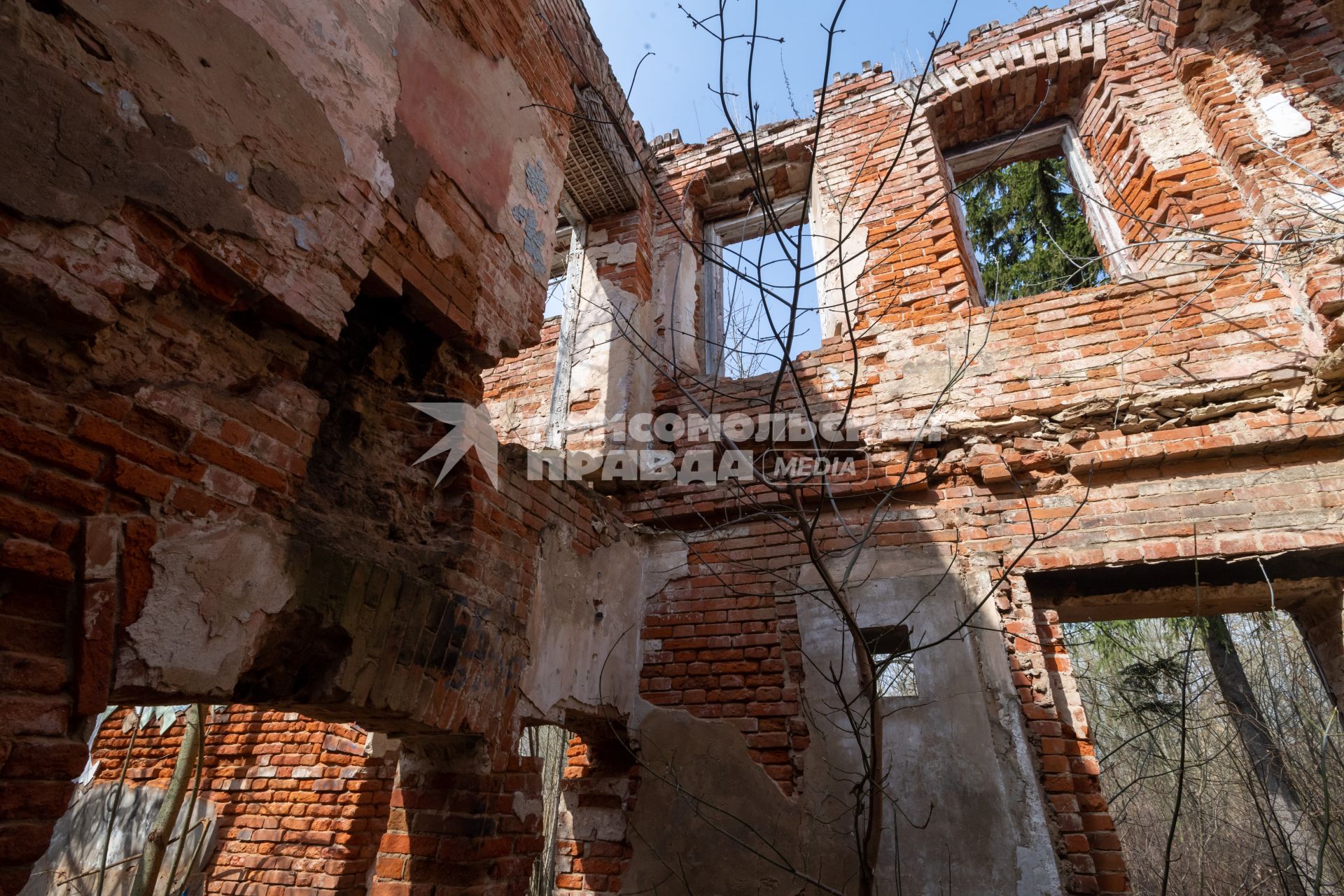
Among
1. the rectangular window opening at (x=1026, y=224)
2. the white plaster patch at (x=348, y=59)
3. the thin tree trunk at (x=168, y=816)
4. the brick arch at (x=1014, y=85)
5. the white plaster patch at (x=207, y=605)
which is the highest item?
the rectangular window opening at (x=1026, y=224)

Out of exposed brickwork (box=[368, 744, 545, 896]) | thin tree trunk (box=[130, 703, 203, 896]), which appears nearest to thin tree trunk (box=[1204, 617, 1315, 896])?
exposed brickwork (box=[368, 744, 545, 896])

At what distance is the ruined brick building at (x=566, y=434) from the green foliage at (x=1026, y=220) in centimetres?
317

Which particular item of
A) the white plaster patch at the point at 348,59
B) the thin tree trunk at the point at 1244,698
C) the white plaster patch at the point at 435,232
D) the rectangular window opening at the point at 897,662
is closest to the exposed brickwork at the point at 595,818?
the rectangular window opening at the point at 897,662

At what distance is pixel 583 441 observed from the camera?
509 centimetres

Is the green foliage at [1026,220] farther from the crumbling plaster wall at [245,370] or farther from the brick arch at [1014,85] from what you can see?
the crumbling plaster wall at [245,370]

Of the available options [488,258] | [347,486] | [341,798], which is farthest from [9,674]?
[341,798]

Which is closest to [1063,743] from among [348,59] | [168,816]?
[348,59]

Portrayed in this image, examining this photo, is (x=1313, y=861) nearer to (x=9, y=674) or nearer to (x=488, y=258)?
(x=488, y=258)

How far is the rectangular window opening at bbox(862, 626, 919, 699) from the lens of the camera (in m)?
3.52

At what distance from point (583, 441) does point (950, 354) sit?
269cm

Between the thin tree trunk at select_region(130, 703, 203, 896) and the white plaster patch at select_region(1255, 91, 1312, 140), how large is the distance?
763 centimetres

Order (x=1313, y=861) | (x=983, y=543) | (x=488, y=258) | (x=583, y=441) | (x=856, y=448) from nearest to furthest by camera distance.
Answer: (x=488, y=258) < (x=983, y=543) < (x=856, y=448) < (x=583, y=441) < (x=1313, y=861)

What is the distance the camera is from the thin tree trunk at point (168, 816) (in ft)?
13.5

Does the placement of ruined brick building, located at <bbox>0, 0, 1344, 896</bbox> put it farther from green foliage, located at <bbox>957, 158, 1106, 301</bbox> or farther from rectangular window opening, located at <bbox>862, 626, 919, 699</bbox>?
green foliage, located at <bbox>957, 158, 1106, 301</bbox>
